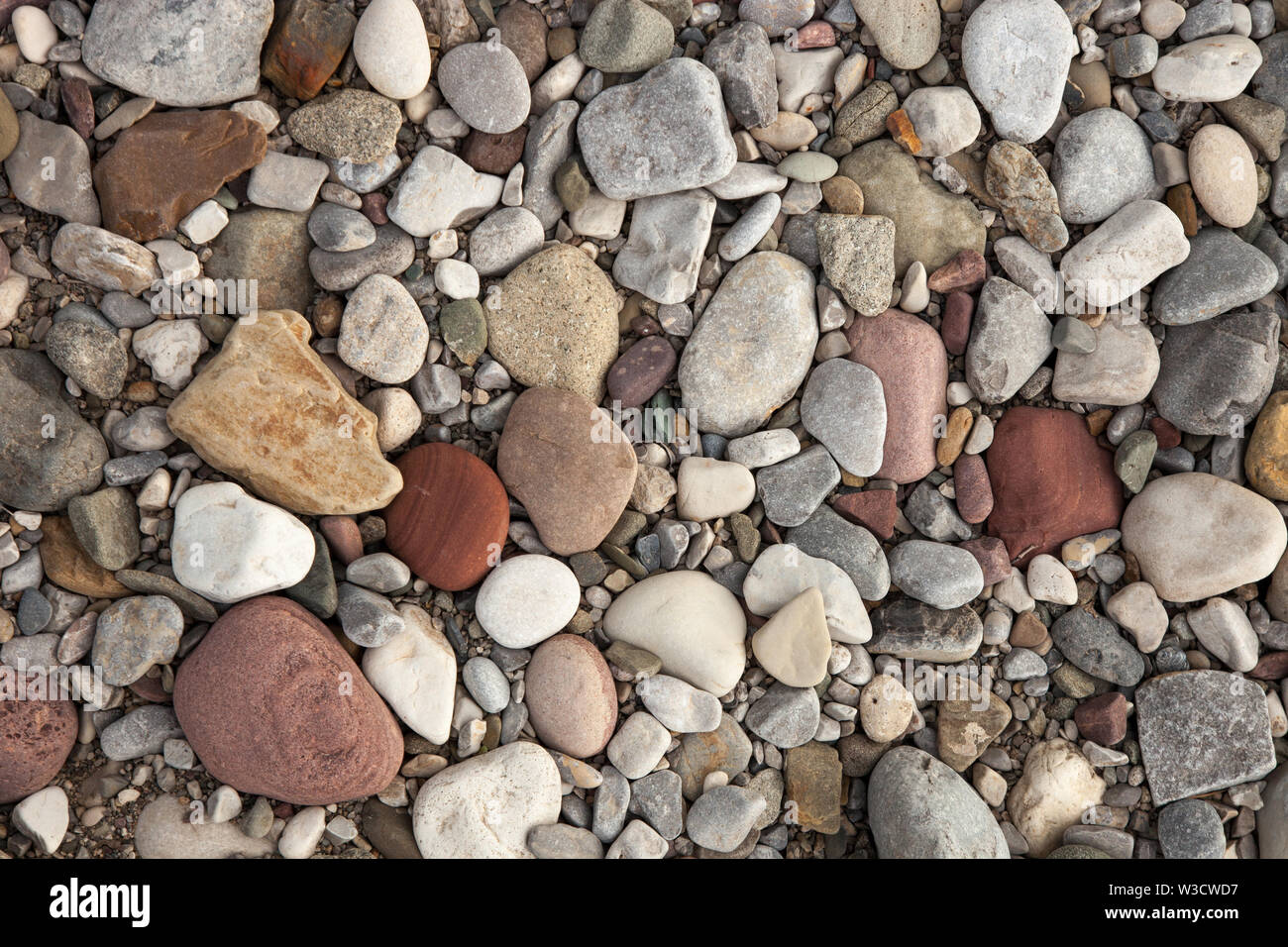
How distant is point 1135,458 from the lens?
258 cm

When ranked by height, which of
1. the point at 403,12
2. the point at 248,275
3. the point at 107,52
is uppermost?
the point at 403,12

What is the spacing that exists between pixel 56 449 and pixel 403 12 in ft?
4.64

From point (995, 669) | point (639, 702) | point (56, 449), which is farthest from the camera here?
point (995, 669)

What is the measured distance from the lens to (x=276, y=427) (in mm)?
2197

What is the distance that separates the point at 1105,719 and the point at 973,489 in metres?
0.78

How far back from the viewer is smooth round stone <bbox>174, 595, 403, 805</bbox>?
2.18 m

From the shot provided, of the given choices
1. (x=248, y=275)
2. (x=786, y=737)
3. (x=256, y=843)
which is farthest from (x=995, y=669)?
(x=248, y=275)

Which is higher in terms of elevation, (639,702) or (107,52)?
(107,52)

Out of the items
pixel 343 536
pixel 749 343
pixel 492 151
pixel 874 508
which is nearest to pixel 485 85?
pixel 492 151

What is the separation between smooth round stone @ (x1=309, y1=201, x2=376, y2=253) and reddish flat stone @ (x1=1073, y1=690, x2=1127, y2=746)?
249 cm

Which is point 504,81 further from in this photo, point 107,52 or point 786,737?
point 786,737

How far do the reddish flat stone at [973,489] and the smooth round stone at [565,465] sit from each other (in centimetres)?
101

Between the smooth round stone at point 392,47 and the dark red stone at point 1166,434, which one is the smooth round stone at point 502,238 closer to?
the smooth round stone at point 392,47

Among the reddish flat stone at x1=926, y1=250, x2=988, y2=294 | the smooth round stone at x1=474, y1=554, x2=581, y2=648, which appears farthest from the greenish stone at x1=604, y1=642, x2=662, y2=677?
the reddish flat stone at x1=926, y1=250, x2=988, y2=294
